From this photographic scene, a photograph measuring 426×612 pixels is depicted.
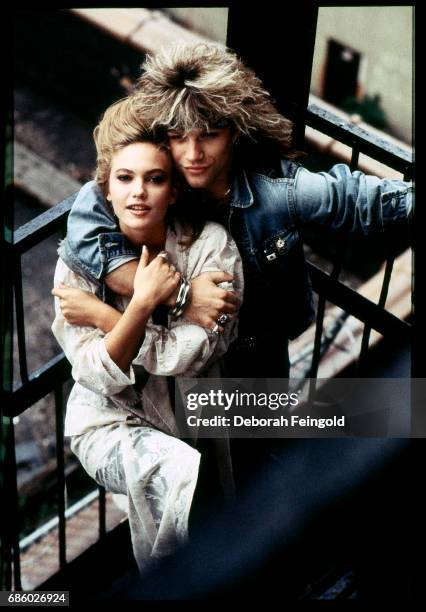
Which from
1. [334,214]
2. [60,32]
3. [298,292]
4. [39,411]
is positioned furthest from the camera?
[60,32]

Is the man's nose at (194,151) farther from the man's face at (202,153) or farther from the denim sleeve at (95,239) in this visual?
the denim sleeve at (95,239)

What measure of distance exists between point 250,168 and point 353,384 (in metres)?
0.92

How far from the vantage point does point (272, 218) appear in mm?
1868

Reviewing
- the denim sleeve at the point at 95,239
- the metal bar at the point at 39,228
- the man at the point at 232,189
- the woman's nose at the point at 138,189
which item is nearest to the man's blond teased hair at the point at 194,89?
the man at the point at 232,189

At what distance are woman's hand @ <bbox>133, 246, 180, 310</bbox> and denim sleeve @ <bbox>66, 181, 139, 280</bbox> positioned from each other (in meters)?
0.04

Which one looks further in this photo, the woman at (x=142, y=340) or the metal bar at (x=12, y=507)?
the metal bar at (x=12, y=507)

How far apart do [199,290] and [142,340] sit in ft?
0.48

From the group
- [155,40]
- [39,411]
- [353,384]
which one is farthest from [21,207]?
[353,384]

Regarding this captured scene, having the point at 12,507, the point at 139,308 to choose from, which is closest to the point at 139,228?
the point at 139,308

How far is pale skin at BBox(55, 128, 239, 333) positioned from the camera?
175 cm

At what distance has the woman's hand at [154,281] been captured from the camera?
5.71 feet

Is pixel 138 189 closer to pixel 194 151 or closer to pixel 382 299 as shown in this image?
pixel 194 151

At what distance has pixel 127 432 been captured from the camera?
1.90 metres

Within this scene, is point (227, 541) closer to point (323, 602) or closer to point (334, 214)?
point (323, 602)
